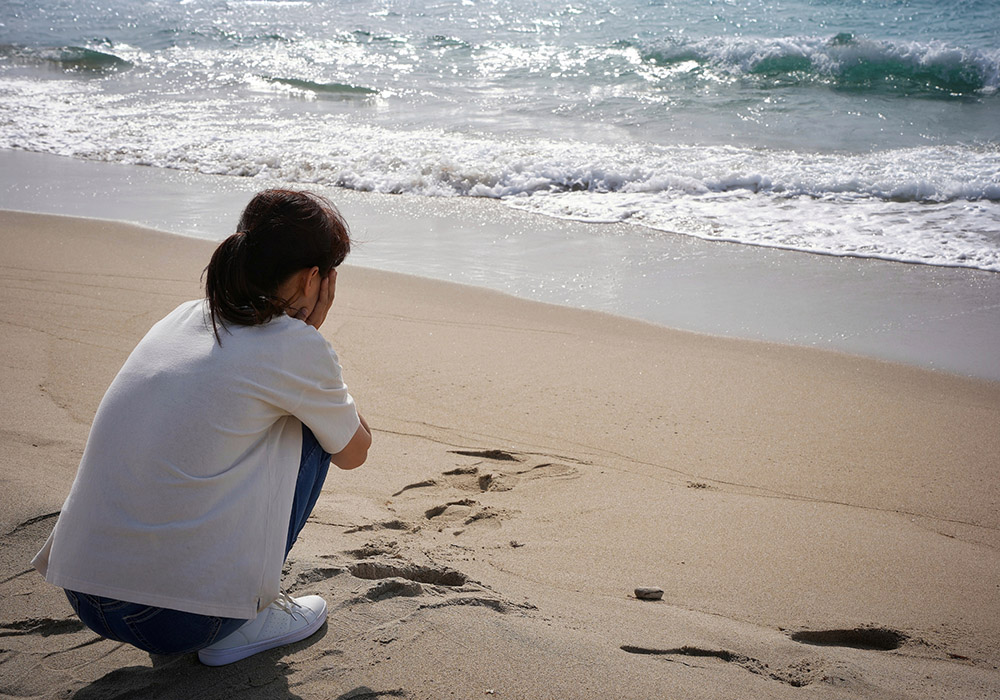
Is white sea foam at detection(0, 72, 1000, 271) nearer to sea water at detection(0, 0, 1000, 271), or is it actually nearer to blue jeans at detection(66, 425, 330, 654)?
sea water at detection(0, 0, 1000, 271)

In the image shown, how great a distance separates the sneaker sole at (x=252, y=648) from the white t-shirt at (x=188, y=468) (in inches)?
11.3

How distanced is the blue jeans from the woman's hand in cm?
25

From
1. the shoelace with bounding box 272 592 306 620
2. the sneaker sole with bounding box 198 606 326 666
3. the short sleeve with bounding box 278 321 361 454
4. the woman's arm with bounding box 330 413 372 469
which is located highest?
the short sleeve with bounding box 278 321 361 454

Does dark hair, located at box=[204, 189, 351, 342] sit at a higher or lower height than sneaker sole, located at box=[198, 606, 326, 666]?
higher

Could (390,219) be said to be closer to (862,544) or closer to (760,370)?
(760,370)

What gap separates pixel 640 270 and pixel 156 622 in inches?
179

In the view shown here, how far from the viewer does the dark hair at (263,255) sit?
1661 millimetres

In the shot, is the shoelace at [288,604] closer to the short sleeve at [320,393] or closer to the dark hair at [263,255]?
the short sleeve at [320,393]

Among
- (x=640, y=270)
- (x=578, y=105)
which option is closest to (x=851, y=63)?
(x=578, y=105)

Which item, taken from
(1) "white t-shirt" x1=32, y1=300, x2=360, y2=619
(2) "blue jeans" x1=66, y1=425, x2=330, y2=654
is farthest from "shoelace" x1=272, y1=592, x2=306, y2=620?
(1) "white t-shirt" x1=32, y1=300, x2=360, y2=619

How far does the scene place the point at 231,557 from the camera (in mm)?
1679

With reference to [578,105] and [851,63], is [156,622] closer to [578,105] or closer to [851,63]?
[578,105]

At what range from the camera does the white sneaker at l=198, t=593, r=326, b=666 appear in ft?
6.28

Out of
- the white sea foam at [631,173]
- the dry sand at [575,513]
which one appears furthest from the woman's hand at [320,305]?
the white sea foam at [631,173]
